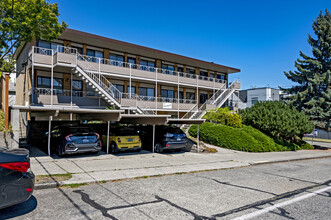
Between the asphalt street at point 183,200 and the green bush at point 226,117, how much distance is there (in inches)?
472

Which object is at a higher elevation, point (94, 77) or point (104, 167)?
point (94, 77)

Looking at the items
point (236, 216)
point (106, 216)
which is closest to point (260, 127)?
point (236, 216)

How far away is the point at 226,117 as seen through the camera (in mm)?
21625

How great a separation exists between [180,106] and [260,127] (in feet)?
28.3

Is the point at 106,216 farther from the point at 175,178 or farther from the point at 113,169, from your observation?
the point at 113,169

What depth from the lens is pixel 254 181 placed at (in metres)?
8.73

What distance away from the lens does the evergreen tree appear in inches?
973

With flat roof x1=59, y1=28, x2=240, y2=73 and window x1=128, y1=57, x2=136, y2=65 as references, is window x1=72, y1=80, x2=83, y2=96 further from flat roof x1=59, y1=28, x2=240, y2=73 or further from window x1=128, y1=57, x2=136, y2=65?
window x1=128, y1=57, x2=136, y2=65

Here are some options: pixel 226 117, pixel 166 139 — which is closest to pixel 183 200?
pixel 166 139

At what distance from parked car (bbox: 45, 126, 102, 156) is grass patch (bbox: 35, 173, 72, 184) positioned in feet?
10.5

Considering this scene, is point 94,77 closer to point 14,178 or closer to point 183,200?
point 183,200

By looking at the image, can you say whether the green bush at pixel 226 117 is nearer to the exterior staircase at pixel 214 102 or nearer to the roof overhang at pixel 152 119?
the exterior staircase at pixel 214 102

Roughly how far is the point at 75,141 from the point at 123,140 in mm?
2661

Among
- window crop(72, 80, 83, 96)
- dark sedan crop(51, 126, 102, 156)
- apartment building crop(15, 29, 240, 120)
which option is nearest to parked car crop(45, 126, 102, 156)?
dark sedan crop(51, 126, 102, 156)
